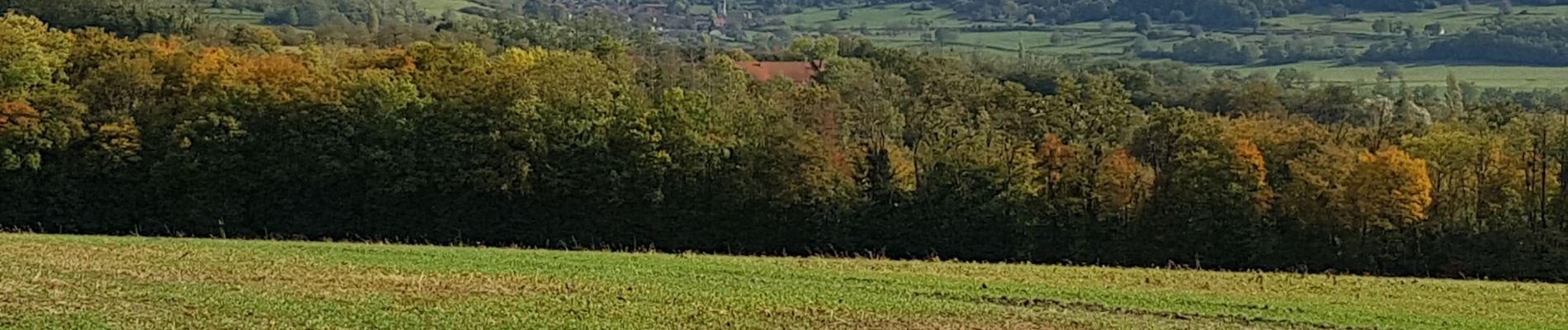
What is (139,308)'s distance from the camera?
19.2 meters

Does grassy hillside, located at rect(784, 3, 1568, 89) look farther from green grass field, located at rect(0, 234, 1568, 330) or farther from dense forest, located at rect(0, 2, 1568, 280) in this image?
green grass field, located at rect(0, 234, 1568, 330)

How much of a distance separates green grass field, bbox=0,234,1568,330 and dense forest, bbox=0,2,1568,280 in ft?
77.6

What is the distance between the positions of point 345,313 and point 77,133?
49.3 meters

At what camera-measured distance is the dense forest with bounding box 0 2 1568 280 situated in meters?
60.5

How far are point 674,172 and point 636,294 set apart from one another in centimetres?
4147

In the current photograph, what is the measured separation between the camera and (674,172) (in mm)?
65438

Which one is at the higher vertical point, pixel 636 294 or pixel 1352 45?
pixel 636 294

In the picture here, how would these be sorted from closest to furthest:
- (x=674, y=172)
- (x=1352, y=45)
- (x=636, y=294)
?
(x=636, y=294)
(x=674, y=172)
(x=1352, y=45)

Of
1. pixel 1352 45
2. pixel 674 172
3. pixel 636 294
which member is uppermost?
pixel 636 294

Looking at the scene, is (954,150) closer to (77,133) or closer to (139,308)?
(77,133)

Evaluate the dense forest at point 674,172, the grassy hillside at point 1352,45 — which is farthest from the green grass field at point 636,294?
the grassy hillside at point 1352,45

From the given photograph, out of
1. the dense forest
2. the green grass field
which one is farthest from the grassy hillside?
the green grass field

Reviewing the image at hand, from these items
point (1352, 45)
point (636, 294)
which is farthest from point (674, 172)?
point (1352, 45)

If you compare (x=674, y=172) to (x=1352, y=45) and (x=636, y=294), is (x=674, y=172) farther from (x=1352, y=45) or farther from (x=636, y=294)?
(x=1352, y=45)
